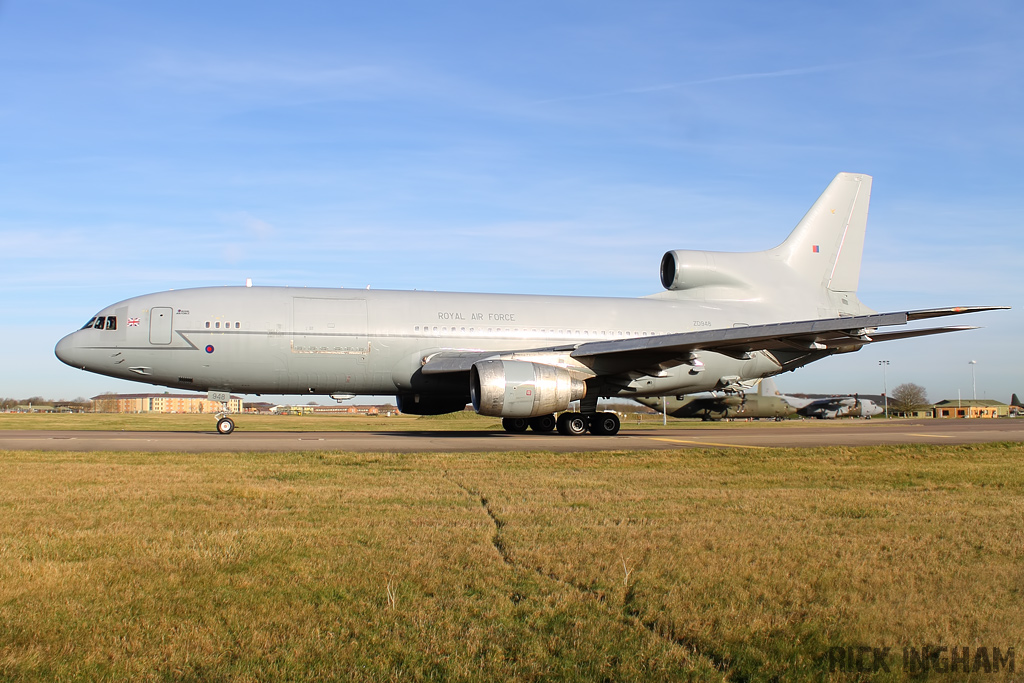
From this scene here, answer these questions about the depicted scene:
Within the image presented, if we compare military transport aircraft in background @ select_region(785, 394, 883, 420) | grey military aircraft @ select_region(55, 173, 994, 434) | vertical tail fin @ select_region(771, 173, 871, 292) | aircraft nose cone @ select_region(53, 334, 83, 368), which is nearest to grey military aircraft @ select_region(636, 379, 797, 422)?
military transport aircraft in background @ select_region(785, 394, 883, 420)

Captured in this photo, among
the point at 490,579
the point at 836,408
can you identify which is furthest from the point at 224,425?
the point at 836,408

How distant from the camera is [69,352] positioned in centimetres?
2175

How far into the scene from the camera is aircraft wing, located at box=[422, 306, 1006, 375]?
20312 millimetres

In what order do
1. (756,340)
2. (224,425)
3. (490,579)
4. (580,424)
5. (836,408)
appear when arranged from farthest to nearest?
1. (836,408)
2. (580,424)
3. (224,425)
4. (756,340)
5. (490,579)

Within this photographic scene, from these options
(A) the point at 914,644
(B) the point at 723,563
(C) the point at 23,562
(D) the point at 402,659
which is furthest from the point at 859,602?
(C) the point at 23,562

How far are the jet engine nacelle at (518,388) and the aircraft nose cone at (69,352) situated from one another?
11.3 meters

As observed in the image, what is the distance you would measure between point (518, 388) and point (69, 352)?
12.8 m

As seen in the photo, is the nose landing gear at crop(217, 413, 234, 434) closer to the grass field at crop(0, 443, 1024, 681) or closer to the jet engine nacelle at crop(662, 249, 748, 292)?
the grass field at crop(0, 443, 1024, 681)

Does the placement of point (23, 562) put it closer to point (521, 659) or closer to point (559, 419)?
point (521, 659)

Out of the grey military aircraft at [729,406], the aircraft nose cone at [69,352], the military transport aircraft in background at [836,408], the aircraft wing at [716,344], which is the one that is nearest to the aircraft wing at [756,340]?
the aircraft wing at [716,344]

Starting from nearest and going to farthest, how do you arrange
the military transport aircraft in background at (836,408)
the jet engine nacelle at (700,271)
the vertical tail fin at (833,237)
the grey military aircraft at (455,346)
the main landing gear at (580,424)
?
the grey military aircraft at (455,346), the main landing gear at (580,424), the jet engine nacelle at (700,271), the vertical tail fin at (833,237), the military transport aircraft in background at (836,408)

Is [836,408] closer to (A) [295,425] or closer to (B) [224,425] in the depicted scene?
(A) [295,425]

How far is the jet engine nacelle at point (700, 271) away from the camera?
27.6m

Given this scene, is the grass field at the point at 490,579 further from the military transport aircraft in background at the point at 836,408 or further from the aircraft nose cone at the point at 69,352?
the military transport aircraft in background at the point at 836,408
